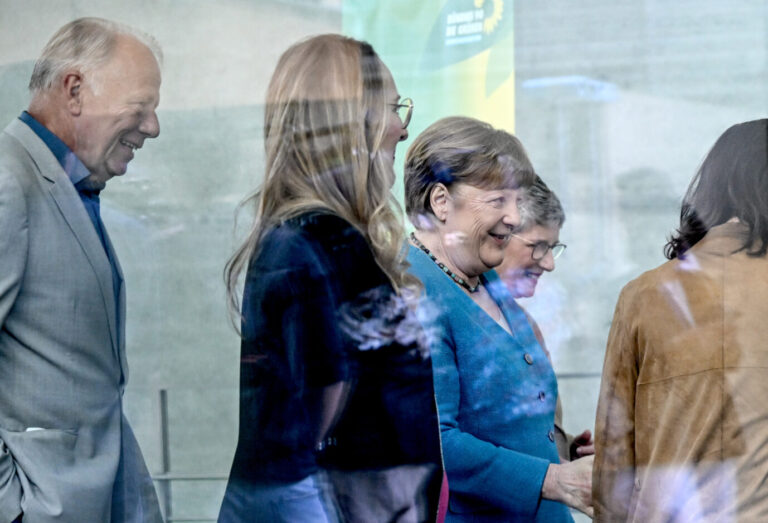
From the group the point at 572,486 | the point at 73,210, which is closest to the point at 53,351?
the point at 73,210

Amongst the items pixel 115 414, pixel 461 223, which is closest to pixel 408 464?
pixel 461 223

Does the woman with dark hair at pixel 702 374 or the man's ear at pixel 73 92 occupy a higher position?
the man's ear at pixel 73 92

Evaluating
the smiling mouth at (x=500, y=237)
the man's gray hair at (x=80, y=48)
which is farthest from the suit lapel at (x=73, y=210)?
the smiling mouth at (x=500, y=237)

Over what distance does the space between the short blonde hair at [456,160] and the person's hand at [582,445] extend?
60 cm

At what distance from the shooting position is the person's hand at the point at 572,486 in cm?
177

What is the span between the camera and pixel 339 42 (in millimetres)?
1731

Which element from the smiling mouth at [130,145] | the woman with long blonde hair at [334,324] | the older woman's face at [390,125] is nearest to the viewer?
the woman with long blonde hair at [334,324]

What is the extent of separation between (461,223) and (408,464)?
1.95 ft

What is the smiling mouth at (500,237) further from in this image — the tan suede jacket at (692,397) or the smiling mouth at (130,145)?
the smiling mouth at (130,145)

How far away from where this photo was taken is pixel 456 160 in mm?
1907

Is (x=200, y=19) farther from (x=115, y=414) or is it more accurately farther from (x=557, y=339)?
(x=557, y=339)

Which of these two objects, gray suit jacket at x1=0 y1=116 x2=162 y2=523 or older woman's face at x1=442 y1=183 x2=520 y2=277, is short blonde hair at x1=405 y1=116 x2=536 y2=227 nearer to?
older woman's face at x1=442 y1=183 x2=520 y2=277

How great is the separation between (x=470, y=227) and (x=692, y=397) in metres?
0.58

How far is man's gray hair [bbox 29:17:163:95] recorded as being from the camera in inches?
75.7
